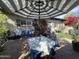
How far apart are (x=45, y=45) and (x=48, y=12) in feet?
21.3

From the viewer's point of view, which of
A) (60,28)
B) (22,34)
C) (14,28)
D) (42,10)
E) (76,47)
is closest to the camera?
(42,10)

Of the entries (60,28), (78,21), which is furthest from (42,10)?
(60,28)

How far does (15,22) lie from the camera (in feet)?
95.7

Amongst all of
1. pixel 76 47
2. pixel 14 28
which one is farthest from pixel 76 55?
pixel 14 28

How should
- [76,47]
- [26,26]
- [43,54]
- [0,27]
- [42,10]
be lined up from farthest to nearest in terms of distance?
1. [26,26]
2. [0,27]
3. [76,47]
4. [42,10]
5. [43,54]

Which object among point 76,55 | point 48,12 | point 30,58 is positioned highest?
point 48,12

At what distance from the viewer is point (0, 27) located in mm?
16281

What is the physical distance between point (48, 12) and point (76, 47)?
11.7ft

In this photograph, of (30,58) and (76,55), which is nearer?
(30,58)

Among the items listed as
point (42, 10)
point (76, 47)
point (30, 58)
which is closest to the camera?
point (30, 58)

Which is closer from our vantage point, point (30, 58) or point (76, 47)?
point (30, 58)

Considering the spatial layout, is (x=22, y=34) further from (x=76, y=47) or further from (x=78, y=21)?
(x=76, y=47)

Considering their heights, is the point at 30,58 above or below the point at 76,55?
above

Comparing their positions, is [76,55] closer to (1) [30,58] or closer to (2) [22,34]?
(1) [30,58]
